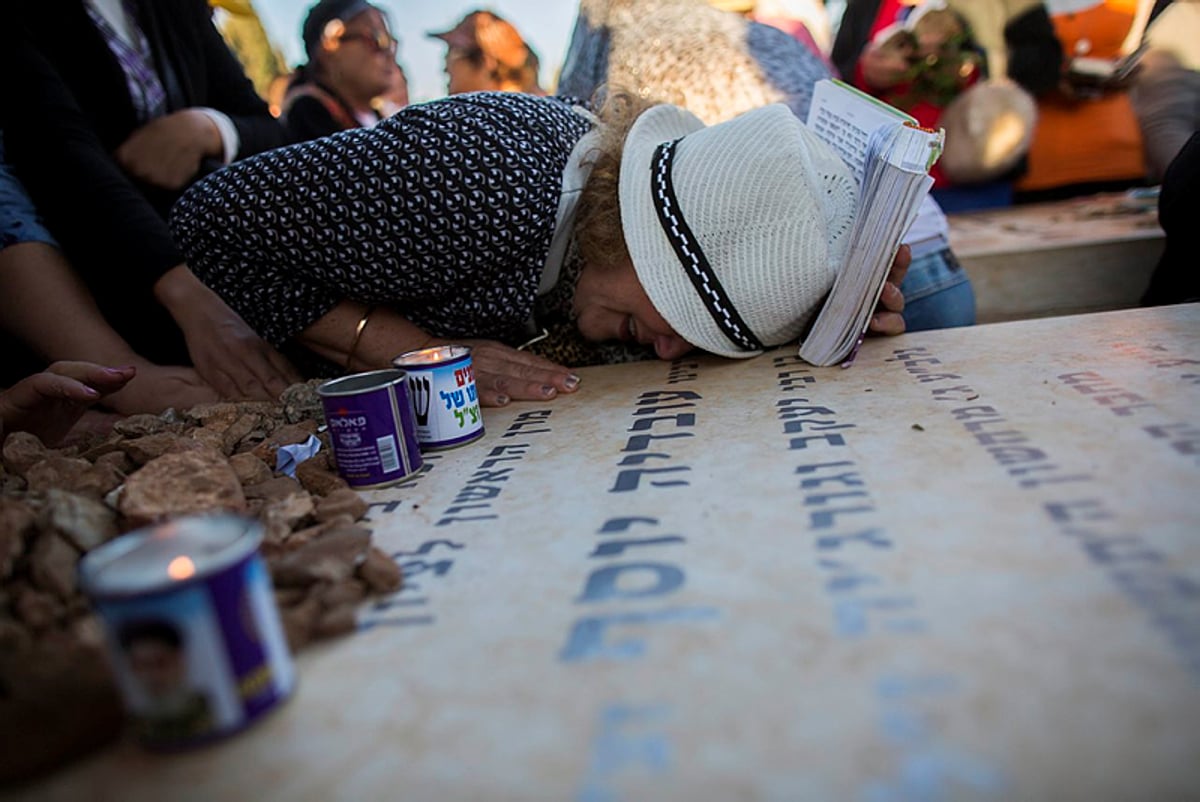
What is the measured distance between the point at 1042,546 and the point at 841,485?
0.63ft

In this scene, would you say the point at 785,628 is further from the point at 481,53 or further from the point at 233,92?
the point at 481,53

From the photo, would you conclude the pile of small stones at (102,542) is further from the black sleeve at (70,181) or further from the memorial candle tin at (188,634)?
the black sleeve at (70,181)

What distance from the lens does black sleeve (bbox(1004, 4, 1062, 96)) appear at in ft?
8.96

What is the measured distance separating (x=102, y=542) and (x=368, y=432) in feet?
0.94

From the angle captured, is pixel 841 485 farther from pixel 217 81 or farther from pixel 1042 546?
pixel 217 81

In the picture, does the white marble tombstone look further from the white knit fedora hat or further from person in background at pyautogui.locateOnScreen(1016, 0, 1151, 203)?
person in background at pyautogui.locateOnScreen(1016, 0, 1151, 203)

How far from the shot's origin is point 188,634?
1.56 feet

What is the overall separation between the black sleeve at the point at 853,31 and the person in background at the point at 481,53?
139 centimetres

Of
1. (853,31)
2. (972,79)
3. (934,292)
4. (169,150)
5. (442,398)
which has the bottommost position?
(934,292)

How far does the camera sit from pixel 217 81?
2008mm

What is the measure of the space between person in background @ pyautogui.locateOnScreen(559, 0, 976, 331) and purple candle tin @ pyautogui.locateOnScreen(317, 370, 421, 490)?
102 cm

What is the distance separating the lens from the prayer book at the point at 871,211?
41.6 inches

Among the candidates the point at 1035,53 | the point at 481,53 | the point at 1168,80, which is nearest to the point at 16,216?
the point at 481,53

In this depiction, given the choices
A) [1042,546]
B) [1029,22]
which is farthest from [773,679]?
[1029,22]
